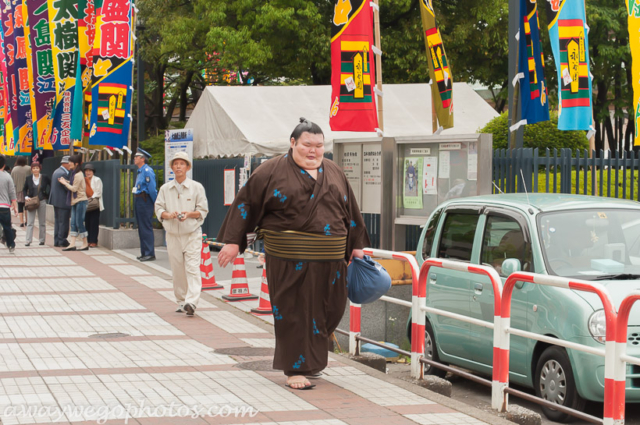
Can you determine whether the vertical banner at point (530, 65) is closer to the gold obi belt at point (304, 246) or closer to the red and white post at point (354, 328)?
the red and white post at point (354, 328)

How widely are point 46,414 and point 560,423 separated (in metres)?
3.47

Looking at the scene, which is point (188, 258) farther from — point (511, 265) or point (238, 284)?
point (511, 265)

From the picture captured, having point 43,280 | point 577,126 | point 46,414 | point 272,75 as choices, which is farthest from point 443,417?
point 272,75

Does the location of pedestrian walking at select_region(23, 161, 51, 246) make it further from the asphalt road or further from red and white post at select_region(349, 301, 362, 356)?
red and white post at select_region(349, 301, 362, 356)

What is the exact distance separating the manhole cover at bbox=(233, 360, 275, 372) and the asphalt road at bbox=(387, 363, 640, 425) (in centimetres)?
114

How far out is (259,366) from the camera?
7.31 metres

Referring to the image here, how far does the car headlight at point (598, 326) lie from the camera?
601cm

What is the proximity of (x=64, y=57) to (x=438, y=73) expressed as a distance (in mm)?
12696

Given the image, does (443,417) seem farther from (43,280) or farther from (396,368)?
(43,280)

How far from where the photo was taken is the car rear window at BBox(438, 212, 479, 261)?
7672 millimetres

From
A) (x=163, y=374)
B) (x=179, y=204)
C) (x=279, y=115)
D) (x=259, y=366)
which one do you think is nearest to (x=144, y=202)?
(x=279, y=115)

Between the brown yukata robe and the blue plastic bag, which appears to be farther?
the blue plastic bag

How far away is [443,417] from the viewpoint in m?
5.64

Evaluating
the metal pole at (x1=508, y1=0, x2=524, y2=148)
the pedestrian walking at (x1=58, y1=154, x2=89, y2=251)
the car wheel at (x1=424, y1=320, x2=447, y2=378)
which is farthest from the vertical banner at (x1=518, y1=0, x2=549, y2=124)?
the pedestrian walking at (x1=58, y1=154, x2=89, y2=251)
